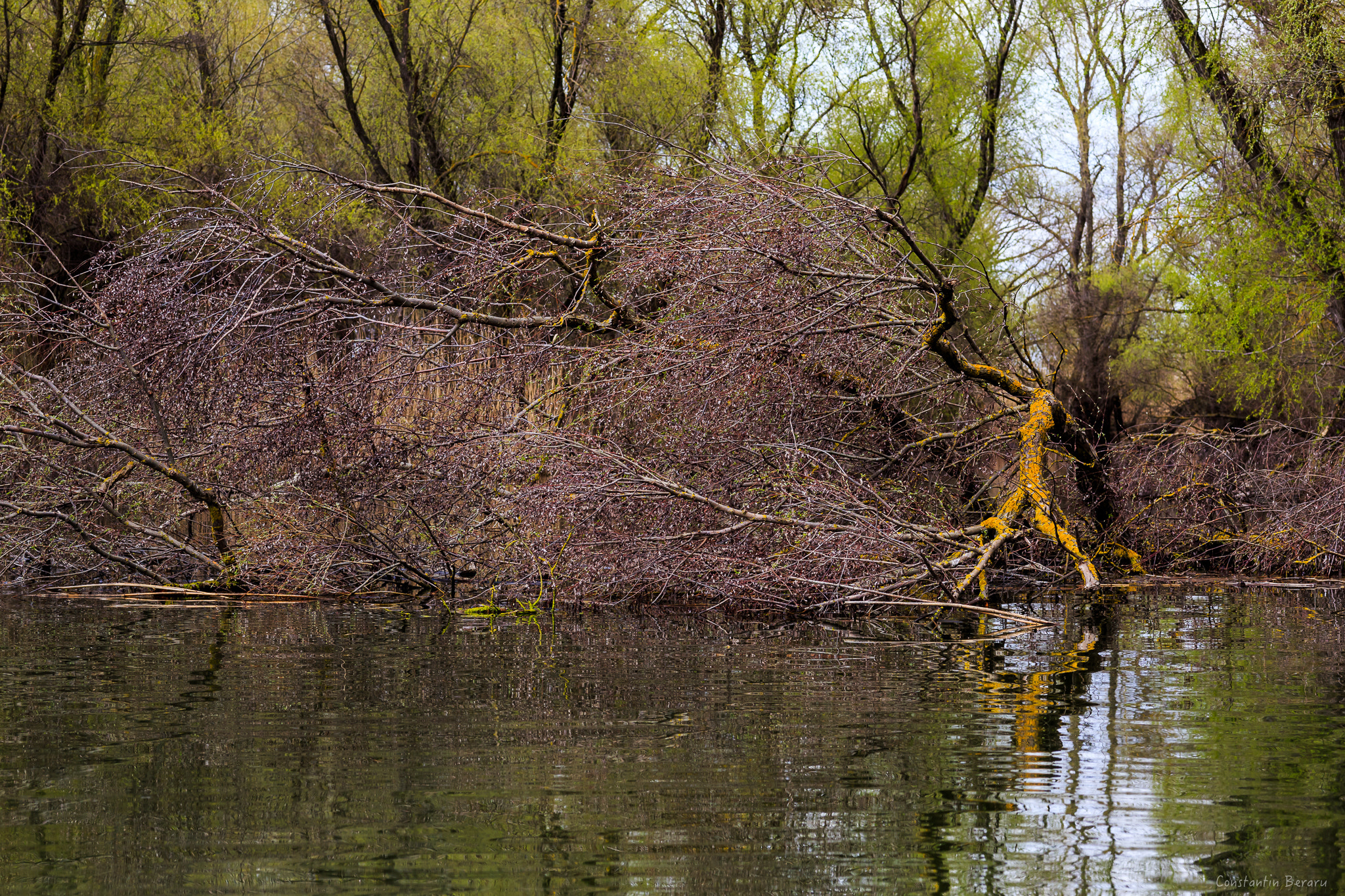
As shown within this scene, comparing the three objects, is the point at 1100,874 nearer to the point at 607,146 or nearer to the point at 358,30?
the point at 607,146

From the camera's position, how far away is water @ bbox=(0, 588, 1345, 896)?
10.7 ft

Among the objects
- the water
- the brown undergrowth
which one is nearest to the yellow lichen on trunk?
the brown undergrowth

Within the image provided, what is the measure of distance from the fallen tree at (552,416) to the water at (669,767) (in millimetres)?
1607

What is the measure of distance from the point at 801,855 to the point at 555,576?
6155mm

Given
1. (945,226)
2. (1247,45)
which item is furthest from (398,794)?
(945,226)

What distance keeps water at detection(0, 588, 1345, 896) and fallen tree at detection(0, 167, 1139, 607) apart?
63.3 inches

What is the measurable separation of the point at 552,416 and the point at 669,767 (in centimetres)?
640

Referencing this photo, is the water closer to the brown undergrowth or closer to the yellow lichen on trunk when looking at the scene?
the brown undergrowth

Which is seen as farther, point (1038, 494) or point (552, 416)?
point (552, 416)

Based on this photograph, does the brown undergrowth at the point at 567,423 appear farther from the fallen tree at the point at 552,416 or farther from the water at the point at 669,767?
the water at the point at 669,767

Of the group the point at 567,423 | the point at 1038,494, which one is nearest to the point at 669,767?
the point at 567,423

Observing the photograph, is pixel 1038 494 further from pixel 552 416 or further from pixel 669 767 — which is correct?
pixel 669 767

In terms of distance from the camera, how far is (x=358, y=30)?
2156cm

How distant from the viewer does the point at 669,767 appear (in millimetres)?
4273
